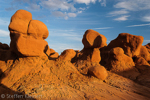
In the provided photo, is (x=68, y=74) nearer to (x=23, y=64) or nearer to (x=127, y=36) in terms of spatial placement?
(x=23, y=64)

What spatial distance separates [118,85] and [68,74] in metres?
2.54

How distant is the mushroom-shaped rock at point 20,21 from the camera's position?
15.0 ft

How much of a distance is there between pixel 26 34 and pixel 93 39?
14.1ft

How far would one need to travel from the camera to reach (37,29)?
4801 millimetres

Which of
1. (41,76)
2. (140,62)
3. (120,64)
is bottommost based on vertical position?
(41,76)

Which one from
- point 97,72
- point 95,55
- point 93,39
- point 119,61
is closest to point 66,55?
point 97,72

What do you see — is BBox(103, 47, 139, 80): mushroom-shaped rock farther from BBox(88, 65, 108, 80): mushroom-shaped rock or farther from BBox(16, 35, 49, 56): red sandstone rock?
BBox(16, 35, 49, 56): red sandstone rock

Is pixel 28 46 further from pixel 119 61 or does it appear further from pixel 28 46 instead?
pixel 119 61

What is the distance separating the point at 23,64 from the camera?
4.30 meters

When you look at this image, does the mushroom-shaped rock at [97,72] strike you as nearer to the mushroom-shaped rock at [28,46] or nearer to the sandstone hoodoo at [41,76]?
the sandstone hoodoo at [41,76]

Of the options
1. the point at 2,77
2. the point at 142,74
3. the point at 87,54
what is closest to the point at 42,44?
the point at 2,77

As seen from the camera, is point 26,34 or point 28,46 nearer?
point 28,46

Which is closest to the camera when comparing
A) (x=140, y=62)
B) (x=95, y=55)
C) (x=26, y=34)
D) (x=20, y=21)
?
(x=20, y=21)

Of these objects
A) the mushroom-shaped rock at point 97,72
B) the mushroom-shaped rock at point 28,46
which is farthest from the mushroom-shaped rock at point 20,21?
the mushroom-shaped rock at point 97,72
